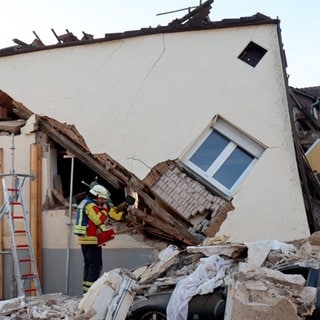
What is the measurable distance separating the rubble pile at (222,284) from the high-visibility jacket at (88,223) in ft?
3.07

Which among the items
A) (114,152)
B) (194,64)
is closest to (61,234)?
(114,152)

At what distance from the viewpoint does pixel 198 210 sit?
28.2ft

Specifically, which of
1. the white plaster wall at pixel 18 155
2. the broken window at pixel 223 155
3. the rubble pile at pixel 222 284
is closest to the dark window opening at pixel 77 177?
the white plaster wall at pixel 18 155

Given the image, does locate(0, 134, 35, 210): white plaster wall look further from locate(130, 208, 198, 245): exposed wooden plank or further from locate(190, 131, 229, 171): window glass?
locate(190, 131, 229, 171): window glass

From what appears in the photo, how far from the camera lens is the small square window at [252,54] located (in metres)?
9.02

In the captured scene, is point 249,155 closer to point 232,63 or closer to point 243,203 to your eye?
point 243,203

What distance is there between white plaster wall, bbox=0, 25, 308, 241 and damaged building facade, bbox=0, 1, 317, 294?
0.02 meters

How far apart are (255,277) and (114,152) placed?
184 inches

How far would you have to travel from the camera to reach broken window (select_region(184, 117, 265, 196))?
9.04 meters

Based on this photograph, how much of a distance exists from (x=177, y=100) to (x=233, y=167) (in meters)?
1.56

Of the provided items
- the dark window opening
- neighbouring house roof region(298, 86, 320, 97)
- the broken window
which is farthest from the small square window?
neighbouring house roof region(298, 86, 320, 97)

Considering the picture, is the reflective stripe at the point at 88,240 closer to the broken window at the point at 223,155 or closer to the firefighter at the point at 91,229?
the firefighter at the point at 91,229

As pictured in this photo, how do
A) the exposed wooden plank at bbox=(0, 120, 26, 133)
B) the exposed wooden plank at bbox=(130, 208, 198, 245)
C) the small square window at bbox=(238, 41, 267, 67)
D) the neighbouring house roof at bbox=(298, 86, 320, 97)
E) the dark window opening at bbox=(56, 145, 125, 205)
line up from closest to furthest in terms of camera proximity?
the exposed wooden plank at bbox=(130, 208, 198, 245) < the small square window at bbox=(238, 41, 267, 67) < the exposed wooden plank at bbox=(0, 120, 26, 133) < the dark window opening at bbox=(56, 145, 125, 205) < the neighbouring house roof at bbox=(298, 86, 320, 97)

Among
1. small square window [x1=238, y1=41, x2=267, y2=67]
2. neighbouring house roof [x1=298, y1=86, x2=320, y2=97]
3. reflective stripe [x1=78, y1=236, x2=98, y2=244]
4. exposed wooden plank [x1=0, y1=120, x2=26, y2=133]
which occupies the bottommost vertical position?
reflective stripe [x1=78, y1=236, x2=98, y2=244]
